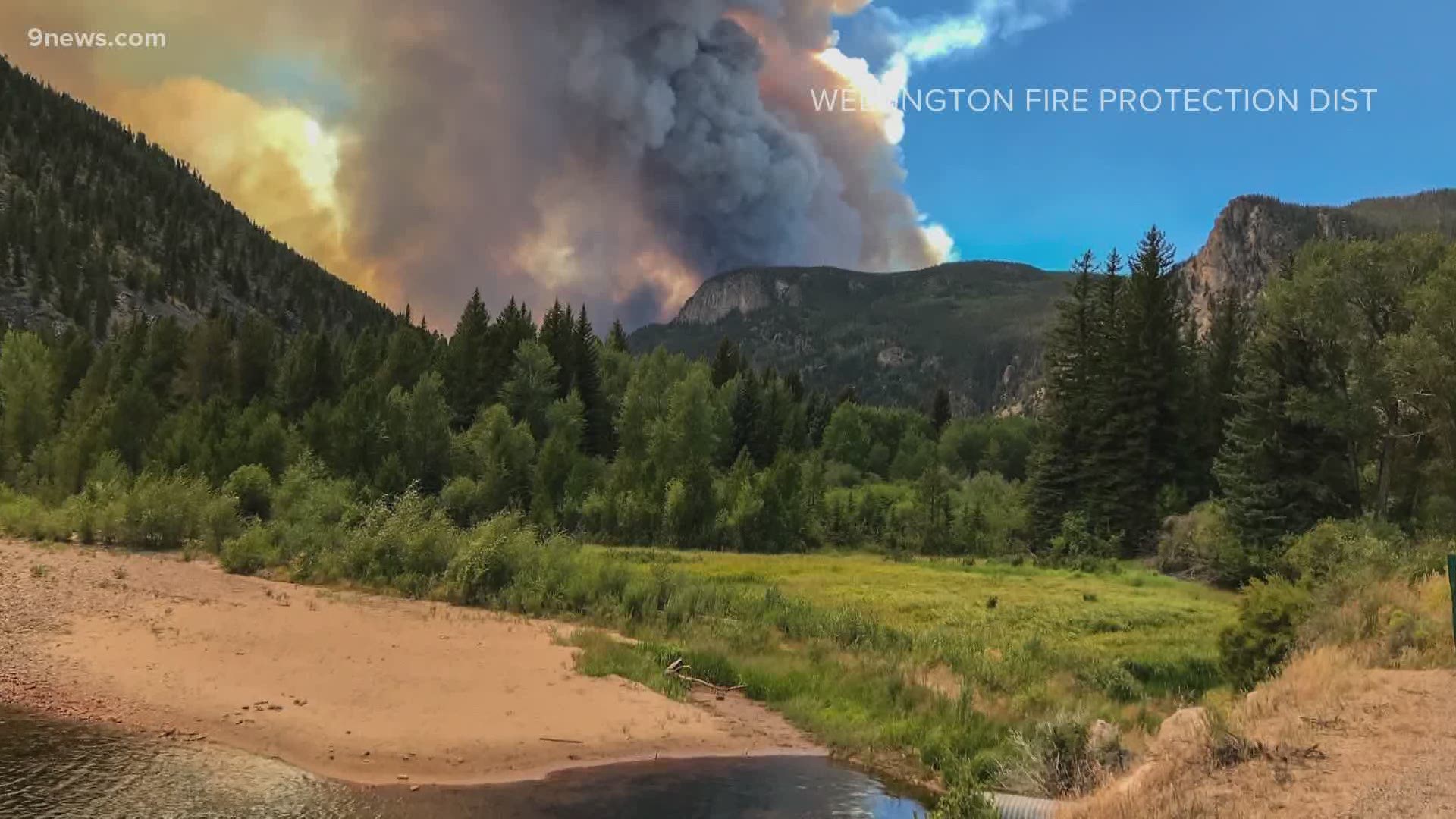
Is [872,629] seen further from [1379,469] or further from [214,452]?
[214,452]

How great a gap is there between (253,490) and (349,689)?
3705 centimetres

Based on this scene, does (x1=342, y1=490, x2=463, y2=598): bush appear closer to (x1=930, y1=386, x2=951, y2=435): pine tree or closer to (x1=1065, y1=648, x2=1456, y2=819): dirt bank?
(x1=1065, y1=648, x2=1456, y2=819): dirt bank

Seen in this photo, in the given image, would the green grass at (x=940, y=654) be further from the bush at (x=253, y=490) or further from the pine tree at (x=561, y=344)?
the pine tree at (x=561, y=344)

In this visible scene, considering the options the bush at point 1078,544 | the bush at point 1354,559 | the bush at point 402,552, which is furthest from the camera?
the bush at point 1078,544

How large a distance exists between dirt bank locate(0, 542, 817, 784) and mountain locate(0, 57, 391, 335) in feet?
358

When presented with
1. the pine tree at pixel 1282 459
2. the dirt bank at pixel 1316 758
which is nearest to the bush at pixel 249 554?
the dirt bank at pixel 1316 758

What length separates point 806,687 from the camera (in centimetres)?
2273

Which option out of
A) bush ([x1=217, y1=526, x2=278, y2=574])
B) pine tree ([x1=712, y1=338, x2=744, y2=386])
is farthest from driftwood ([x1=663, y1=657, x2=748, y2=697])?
pine tree ([x1=712, y1=338, x2=744, y2=386])

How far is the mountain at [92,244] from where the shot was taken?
442ft

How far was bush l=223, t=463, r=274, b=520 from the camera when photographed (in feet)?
171

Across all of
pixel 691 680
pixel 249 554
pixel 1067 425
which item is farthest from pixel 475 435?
pixel 691 680

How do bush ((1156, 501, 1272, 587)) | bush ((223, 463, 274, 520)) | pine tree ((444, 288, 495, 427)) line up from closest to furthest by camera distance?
bush ((1156, 501, 1272, 587))
bush ((223, 463, 274, 520))
pine tree ((444, 288, 495, 427))

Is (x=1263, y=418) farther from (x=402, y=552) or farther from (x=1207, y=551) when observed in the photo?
(x=402, y=552)

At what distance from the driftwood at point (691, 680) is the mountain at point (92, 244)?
4696 inches
